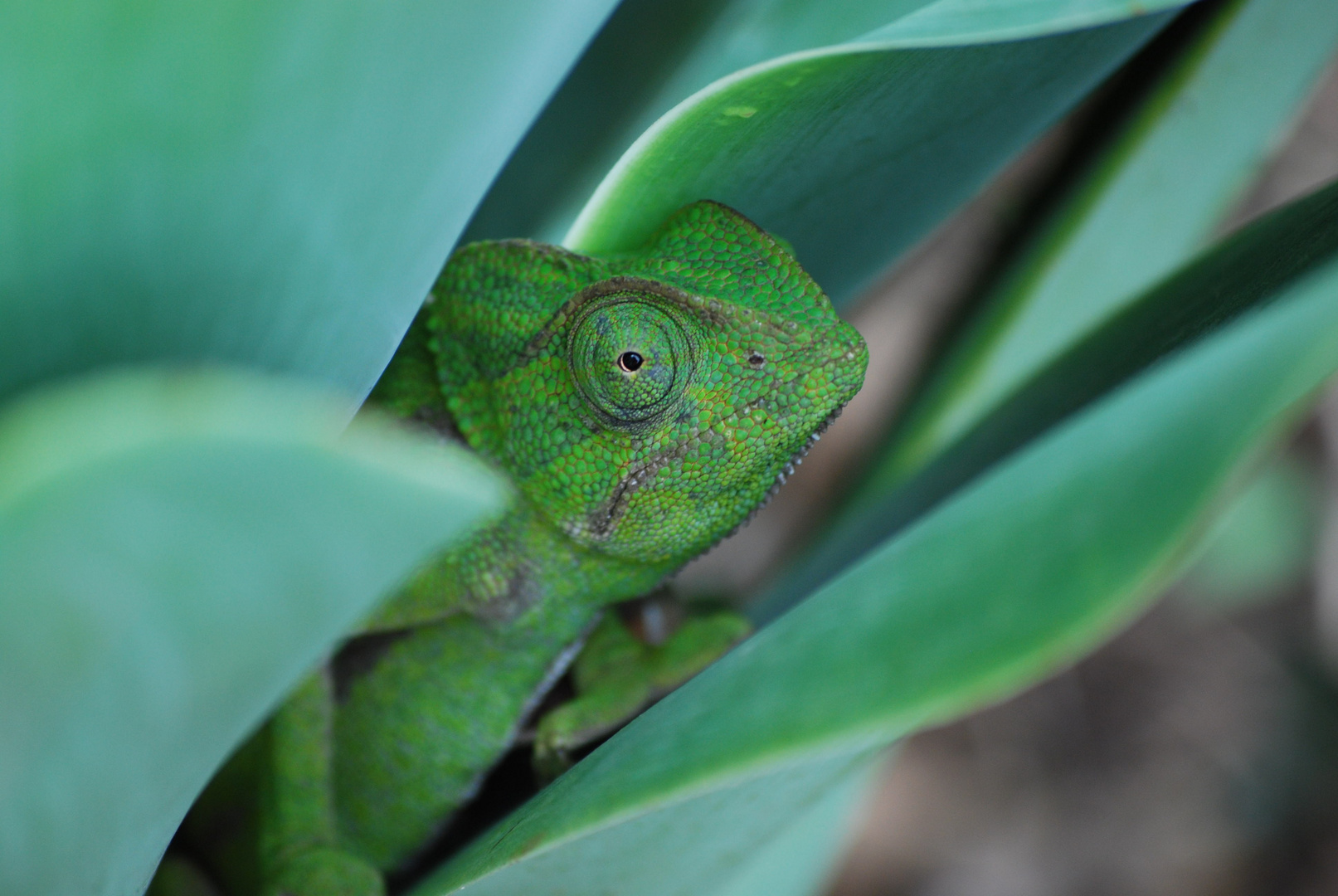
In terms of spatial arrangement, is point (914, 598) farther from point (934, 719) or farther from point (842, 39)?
point (842, 39)

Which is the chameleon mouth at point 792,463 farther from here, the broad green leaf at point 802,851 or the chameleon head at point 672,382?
the broad green leaf at point 802,851

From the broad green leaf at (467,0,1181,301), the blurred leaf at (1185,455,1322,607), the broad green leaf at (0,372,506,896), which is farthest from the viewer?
the blurred leaf at (1185,455,1322,607)

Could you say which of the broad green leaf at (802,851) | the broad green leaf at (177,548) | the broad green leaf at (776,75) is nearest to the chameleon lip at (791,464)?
the broad green leaf at (776,75)

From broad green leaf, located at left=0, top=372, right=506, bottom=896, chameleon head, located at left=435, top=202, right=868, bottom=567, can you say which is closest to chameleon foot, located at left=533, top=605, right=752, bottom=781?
chameleon head, located at left=435, top=202, right=868, bottom=567

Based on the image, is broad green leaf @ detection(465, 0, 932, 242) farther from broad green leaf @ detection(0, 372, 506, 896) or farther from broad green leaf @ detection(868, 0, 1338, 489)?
broad green leaf @ detection(0, 372, 506, 896)

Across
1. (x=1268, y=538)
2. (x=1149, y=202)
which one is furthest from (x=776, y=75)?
(x=1268, y=538)

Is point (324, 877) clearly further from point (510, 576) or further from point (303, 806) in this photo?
point (510, 576)

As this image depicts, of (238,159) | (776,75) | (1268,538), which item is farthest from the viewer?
(1268,538)
